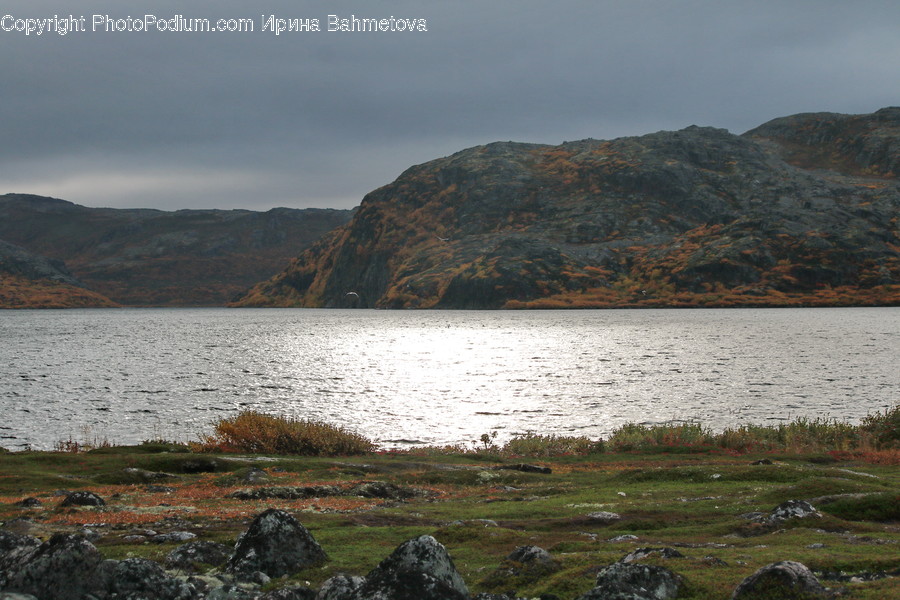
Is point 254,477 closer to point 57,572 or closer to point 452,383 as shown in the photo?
point 57,572

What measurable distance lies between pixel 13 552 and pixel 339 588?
4.83 meters

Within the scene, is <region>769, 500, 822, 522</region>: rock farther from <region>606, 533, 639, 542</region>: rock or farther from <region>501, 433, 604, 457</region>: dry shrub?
<region>501, 433, 604, 457</region>: dry shrub

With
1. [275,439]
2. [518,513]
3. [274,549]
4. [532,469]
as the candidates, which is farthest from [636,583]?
[275,439]

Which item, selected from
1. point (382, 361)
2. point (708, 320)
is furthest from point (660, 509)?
point (708, 320)

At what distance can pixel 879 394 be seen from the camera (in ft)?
206

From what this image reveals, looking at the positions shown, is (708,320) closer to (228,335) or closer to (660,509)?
(228,335)

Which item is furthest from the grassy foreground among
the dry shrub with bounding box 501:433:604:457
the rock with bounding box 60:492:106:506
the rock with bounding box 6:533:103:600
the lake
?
the lake

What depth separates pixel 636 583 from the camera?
8352 millimetres

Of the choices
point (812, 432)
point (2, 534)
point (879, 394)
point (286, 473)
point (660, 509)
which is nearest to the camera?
point (2, 534)

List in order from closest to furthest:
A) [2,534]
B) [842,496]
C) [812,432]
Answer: [2,534] < [842,496] < [812,432]

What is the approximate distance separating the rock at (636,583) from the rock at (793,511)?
6.96m

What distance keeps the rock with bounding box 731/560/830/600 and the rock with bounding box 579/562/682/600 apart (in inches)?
28.2

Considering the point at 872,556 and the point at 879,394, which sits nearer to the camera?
the point at 872,556

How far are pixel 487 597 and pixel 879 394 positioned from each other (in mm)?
65583
